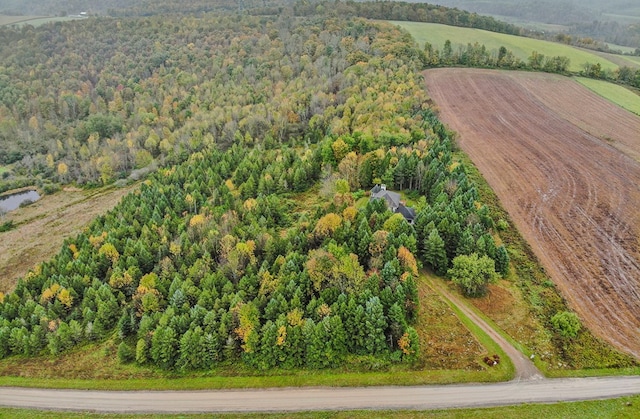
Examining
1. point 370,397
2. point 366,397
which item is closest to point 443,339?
point 370,397

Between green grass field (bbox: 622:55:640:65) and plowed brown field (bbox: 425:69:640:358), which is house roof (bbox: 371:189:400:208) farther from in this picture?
green grass field (bbox: 622:55:640:65)

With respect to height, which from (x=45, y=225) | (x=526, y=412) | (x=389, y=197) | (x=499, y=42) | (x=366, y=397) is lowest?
(x=45, y=225)

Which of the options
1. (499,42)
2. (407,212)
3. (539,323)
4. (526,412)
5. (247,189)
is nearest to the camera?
(526,412)

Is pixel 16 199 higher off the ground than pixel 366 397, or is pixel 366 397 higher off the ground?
pixel 366 397

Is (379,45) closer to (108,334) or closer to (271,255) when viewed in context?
(271,255)

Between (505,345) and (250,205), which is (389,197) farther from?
(505,345)

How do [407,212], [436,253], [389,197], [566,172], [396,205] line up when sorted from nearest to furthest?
[436,253], [407,212], [396,205], [389,197], [566,172]
